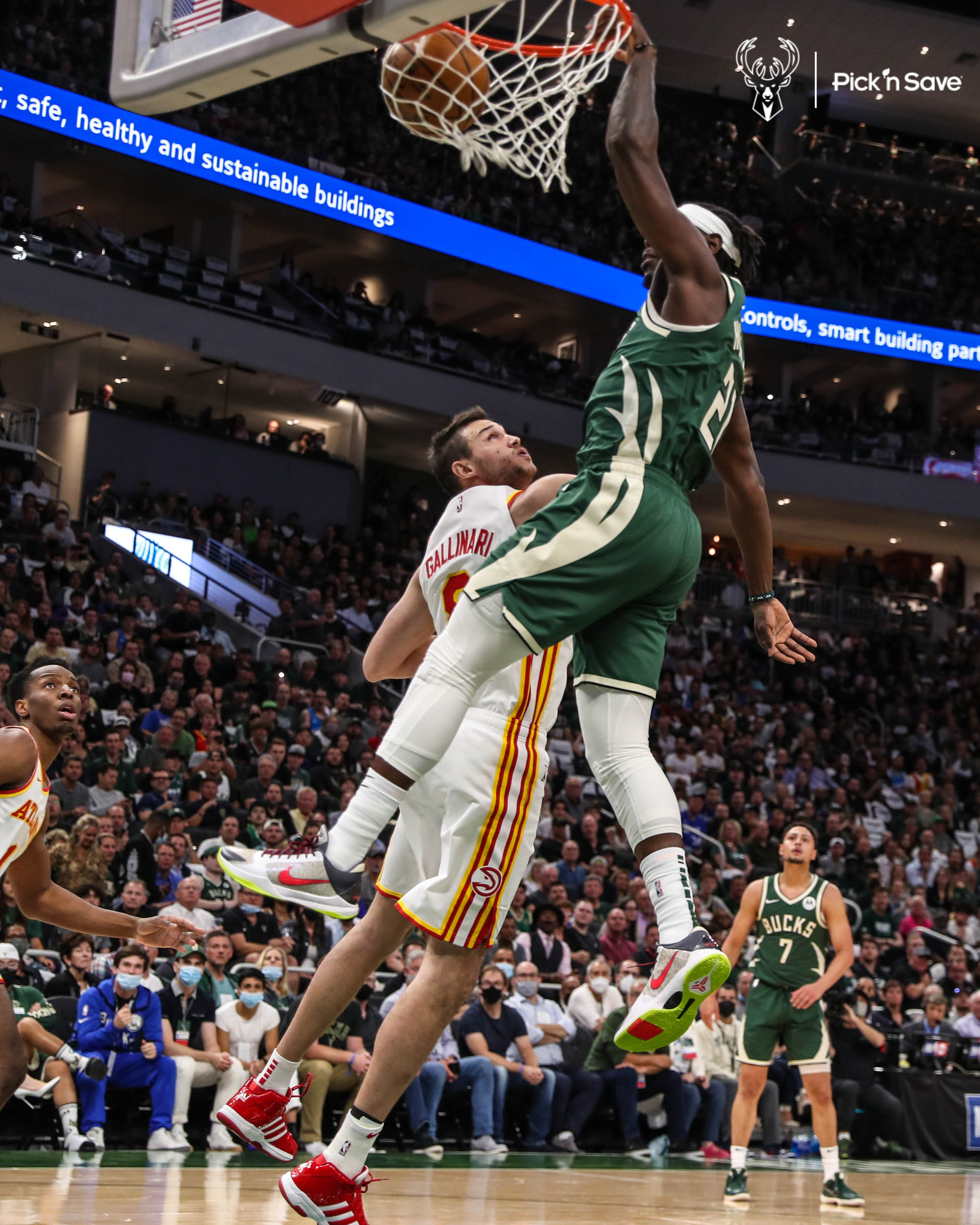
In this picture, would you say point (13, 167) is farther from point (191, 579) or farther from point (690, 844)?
point (690, 844)

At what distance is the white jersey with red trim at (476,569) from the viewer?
4660mm

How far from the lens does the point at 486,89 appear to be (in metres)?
5.74

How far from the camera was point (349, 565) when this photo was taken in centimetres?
2406

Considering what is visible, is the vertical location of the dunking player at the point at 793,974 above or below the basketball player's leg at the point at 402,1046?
below

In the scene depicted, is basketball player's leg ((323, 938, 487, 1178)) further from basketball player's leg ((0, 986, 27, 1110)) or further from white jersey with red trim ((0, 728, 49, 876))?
white jersey with red trim ((0, 728, 49, 876))

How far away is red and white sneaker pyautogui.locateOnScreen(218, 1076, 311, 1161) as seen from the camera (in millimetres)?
4500

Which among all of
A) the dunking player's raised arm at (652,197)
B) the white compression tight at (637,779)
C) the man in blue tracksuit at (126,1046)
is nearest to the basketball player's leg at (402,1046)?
the white compression tight at (637,779)

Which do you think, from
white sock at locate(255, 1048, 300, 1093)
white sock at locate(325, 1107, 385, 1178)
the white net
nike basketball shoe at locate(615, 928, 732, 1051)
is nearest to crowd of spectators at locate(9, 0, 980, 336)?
the white net

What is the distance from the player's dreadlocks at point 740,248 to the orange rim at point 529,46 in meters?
1.00

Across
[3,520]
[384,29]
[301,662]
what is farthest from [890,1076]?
[3,520]

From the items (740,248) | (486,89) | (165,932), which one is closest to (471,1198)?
(165,932)

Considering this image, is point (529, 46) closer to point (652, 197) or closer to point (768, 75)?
point (652, 197)

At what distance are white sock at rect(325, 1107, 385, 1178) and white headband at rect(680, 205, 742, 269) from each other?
271 cm

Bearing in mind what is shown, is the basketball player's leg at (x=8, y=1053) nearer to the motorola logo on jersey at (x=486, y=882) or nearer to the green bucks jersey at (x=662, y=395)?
the motorola logo on jersey at (x=486, y=882)
